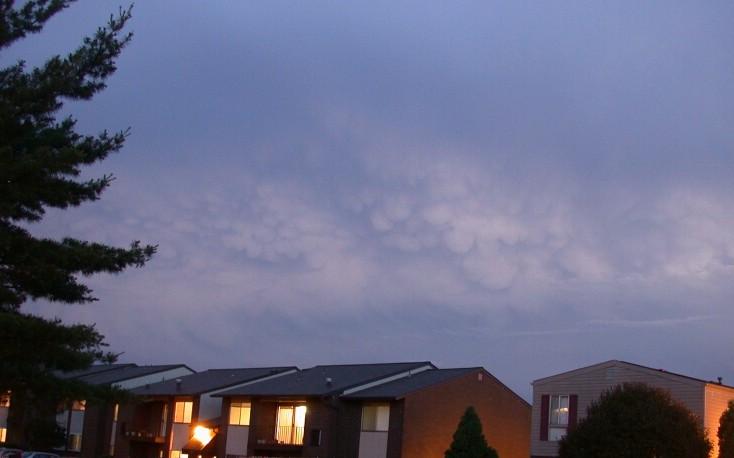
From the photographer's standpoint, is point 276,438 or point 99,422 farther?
point 99,422

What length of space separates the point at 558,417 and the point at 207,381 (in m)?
26.6

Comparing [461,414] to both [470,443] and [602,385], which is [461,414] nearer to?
[470,443]

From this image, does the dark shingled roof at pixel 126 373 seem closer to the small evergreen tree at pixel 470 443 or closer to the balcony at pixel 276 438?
the balcony at pixel 276 438

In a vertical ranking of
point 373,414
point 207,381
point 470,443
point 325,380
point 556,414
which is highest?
point 325,380

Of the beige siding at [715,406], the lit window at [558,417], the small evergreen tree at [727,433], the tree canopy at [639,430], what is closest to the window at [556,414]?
the lit window at [558,417]

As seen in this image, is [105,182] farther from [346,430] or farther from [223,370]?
[223,370]

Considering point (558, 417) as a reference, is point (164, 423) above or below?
below

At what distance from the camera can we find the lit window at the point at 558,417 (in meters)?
35.8

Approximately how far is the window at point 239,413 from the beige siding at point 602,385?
1809 cm

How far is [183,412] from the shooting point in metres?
54.8

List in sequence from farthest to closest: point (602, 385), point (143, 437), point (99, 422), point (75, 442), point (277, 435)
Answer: point (75, 442) → point (99, 422) → point (143, 437) → point (277, 435) → point (602, 385)

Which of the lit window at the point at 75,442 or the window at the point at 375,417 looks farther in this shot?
the lit window at the point at 75,442

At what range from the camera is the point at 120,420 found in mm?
58938

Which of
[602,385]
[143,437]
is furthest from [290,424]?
[602,385]
